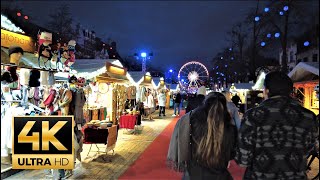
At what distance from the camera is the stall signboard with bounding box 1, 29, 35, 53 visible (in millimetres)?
5633

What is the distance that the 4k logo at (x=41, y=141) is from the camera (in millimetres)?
4062

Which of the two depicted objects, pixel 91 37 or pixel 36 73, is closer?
pixel 36 73

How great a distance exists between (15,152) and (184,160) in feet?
7.25

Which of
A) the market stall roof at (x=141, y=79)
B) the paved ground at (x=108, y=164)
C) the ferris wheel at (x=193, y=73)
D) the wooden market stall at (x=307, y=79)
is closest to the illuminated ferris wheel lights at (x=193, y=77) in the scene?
the ferris wheel at (x=193, y=73)

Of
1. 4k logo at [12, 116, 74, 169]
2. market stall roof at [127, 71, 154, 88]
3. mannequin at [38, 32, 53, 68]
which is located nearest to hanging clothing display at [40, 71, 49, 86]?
mannequin at [38, 32, 53, 68]

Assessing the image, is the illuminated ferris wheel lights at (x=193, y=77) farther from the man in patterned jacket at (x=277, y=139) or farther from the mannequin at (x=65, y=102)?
the man in patterned jacket at (x=277, y=139)

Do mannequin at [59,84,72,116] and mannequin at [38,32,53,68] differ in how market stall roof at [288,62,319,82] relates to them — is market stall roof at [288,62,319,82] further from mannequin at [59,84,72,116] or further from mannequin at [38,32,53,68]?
mannequin at [38,32,53,68]

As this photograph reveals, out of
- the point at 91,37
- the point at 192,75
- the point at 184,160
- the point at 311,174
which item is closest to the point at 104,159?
the point at 311,174

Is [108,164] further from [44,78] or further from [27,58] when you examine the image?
[27,58]

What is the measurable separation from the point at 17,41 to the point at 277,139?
503 centimetres

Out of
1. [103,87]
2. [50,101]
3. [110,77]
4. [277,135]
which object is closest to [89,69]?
[110,77]

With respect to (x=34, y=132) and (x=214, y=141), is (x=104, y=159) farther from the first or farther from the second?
(x=214, y=141)

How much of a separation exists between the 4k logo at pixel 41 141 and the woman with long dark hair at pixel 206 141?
1.65 m

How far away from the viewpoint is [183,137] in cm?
301
